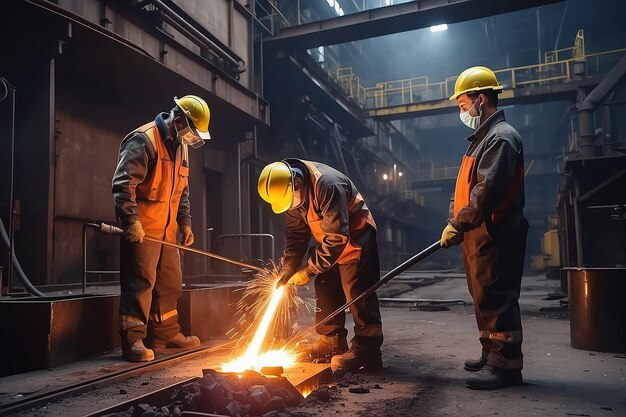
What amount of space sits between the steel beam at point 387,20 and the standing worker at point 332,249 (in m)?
9.28

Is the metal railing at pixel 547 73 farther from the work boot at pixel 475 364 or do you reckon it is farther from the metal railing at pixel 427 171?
the work boot at pixel 475 364

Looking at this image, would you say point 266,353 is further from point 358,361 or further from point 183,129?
point 183,129

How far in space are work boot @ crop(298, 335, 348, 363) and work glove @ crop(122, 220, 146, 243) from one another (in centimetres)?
143

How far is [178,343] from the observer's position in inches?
162

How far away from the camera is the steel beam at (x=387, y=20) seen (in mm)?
11305

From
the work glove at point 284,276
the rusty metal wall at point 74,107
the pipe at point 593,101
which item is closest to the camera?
the work glove at point 284,276

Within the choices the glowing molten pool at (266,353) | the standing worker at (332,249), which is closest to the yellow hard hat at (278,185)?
the standing worker at (332,249)

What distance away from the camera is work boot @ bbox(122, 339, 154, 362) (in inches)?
142

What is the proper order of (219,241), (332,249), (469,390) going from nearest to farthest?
(469,390)
(332,249)
(219,241)

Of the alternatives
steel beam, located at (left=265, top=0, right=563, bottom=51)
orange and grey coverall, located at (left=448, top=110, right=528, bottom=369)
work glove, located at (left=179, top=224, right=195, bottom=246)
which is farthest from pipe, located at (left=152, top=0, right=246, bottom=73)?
orange and grey coverall, located at (left=448, top=110, right=528, bottom=369)

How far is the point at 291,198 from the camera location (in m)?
3.23

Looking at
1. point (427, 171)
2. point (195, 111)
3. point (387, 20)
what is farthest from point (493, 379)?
point (427, 171)

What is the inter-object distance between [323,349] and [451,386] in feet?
3.45

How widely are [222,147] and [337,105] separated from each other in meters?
6.39
